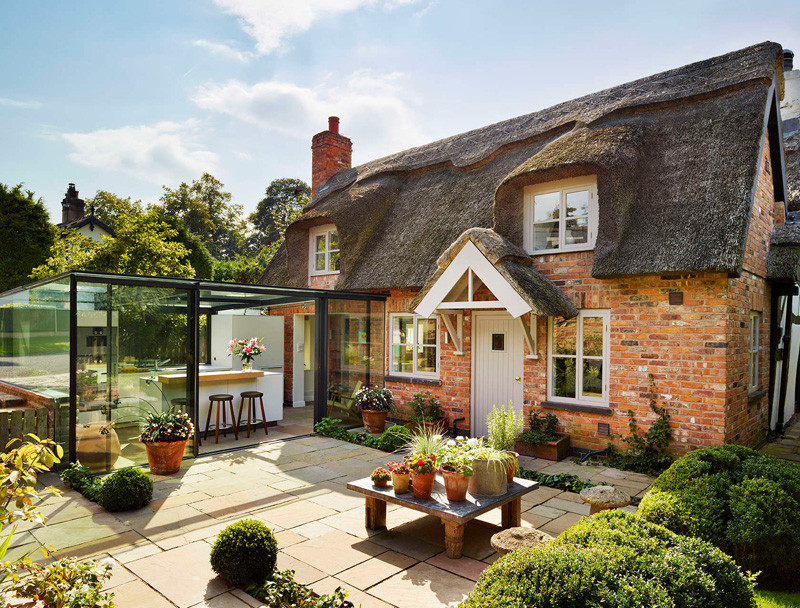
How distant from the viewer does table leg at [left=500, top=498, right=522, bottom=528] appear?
4.99 metres

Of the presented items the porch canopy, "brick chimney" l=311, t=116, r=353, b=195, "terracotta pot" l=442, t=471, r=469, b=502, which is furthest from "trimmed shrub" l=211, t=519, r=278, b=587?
"brick chimney" l=311, t=116, r=353, b=195

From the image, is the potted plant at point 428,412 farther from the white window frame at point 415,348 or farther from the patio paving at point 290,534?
the patio paving at point 290,534

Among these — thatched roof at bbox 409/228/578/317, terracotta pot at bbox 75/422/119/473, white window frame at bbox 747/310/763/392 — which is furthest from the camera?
white window frame at bbox 747/310/763/392

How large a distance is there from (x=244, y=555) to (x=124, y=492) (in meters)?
2.41

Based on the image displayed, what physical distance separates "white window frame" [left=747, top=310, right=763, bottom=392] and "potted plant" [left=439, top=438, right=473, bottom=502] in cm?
602

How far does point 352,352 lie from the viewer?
10258 millimetres

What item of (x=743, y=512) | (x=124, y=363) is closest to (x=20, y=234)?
(x=124, y=363)

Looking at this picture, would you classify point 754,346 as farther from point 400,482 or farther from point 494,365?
point 400,482

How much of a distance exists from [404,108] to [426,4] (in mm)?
3453

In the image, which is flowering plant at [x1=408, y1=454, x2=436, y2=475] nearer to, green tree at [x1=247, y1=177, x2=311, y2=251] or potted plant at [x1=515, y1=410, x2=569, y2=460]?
potted plant at [x1=515, y1=410, x2=569, y2=460]

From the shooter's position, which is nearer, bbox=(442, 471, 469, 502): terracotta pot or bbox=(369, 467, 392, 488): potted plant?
bbox=(442, 471, 469, 502): terracotta pot

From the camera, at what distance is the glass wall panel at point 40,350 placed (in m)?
7.03

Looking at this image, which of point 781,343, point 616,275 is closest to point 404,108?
point 616,275

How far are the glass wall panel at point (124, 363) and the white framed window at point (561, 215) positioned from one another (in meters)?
5.81
